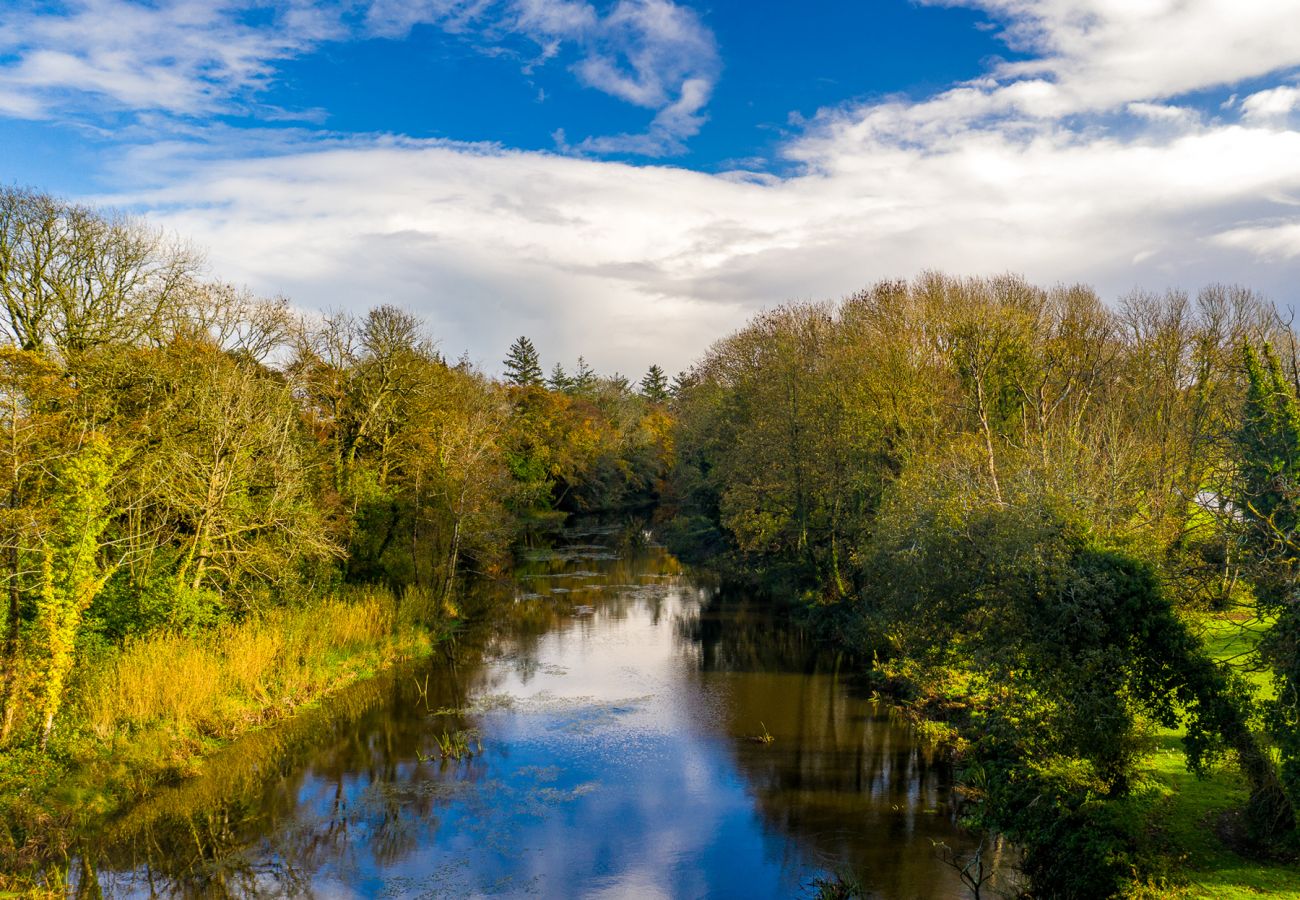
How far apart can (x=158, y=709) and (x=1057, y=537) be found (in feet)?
69.4

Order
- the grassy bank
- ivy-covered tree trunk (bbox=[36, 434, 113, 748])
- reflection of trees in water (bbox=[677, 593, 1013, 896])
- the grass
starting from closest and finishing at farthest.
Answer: the grass
reflection of trees in water (bbox=[677, 593, 1013, 896])
the grassy bank
ivy-covered tree trunk (bbox=[36, 434, 113, 748])

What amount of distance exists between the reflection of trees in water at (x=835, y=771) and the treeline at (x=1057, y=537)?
1.31 metres

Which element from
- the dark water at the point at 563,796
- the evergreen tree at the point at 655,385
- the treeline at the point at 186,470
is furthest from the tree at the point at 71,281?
the evergreen tree at the point at 655,385

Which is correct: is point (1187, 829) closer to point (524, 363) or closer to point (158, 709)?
point (158, 709)

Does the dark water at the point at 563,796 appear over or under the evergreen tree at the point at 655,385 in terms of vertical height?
under

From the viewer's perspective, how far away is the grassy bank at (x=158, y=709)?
52.9ft

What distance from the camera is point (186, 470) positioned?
24.3m

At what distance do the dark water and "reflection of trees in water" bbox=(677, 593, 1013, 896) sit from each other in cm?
6

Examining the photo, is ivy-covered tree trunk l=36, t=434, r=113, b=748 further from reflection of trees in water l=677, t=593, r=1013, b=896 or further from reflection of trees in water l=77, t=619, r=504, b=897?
reflection of trees in water l=677, t=593, r=1013, b=896

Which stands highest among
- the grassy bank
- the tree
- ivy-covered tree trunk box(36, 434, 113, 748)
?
the tree

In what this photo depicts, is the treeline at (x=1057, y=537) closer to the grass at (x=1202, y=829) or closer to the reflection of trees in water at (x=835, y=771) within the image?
the grass at (x=1202, y=829)

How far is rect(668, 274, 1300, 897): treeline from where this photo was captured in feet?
46.2

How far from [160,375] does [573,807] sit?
18.4 metres

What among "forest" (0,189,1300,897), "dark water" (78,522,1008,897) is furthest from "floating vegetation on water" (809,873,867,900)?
"forest" (0,189,1300,897)
